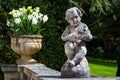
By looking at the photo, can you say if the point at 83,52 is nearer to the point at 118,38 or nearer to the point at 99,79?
the point at 99,79

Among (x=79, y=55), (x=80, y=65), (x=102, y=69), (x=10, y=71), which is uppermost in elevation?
(x=79, y=55)

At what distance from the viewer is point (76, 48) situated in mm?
4273

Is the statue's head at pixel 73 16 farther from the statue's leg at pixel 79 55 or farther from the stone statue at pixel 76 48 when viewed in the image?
the statue's leg at pixel 79 55

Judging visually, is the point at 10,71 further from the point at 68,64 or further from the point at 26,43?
the point at 68,64

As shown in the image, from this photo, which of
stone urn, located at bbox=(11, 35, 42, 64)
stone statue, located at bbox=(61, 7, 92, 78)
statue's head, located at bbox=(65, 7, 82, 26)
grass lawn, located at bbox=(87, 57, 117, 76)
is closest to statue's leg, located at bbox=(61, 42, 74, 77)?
stone statue, located at bbox=(61, 7, 92, 78)

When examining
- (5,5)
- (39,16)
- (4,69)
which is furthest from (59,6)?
(4,69)

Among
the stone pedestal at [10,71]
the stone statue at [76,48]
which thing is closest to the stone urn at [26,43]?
the stone pedestal at [10,71]

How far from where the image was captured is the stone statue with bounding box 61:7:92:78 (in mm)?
4160

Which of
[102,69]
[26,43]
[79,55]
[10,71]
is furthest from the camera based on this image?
[102,69]

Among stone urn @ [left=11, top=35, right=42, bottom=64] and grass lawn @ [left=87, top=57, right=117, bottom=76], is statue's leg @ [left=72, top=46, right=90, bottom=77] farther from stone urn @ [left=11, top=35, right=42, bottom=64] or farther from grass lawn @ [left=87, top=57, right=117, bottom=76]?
grass lawn @ [left=87, top=57, right=117, bottom=76]

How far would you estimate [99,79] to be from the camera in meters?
4.04

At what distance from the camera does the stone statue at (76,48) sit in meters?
4.16

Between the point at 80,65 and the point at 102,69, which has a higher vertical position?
the point at 80,65

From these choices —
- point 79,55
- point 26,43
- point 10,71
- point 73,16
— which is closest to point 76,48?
point 79,55
